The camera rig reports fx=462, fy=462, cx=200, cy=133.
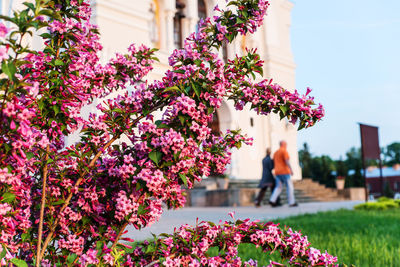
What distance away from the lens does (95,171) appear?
220cm

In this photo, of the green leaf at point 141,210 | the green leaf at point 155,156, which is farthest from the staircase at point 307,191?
the green leaf at point 155,156

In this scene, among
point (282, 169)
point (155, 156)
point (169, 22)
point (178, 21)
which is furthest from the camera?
point (178, 21)

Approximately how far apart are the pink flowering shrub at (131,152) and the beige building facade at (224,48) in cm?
1167

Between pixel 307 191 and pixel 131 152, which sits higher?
pixel 131 152

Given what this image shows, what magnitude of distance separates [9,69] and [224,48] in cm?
1373

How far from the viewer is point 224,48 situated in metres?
14.8

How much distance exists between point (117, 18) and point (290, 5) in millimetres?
12187

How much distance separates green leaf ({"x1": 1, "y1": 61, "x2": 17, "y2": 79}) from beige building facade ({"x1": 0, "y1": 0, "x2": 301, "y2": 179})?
40.8ft

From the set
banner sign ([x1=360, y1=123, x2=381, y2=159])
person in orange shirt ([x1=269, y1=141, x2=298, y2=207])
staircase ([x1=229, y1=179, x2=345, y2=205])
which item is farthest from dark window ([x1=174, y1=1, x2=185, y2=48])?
banner sign ([x1=360, y1=123, x2=381, y2=159])

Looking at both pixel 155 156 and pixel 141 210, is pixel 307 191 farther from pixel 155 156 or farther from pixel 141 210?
pixel 155 156

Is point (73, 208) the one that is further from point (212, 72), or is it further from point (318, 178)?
point (318, 178)

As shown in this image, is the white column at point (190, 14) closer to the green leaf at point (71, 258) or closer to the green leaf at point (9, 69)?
the green leaf at point (71, 258)

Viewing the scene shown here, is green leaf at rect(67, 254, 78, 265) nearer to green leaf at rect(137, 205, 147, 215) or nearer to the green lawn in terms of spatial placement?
green leaf at rect(137, 205, 147, 215)

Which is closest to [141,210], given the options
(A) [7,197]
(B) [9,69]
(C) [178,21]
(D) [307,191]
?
(A) [7,197]
